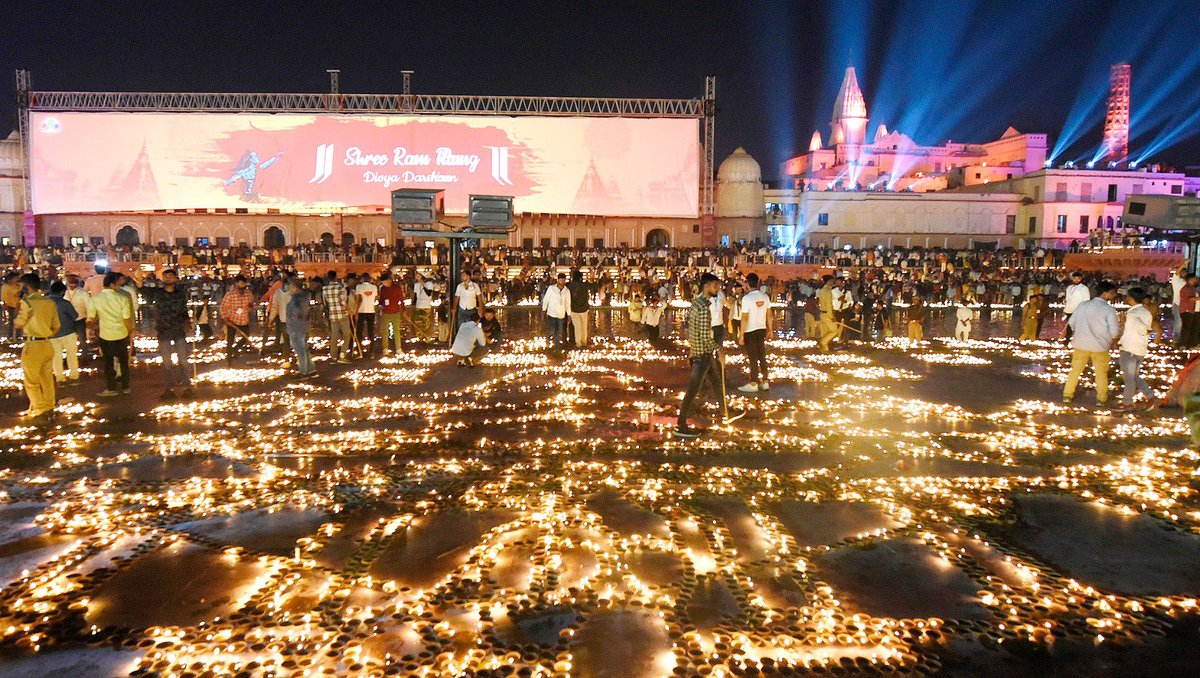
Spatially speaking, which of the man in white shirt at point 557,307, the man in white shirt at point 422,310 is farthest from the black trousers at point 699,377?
the man in white shirt at point 422,310

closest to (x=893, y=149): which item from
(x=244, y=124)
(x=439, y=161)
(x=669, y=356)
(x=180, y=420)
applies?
(x=439, y=161)

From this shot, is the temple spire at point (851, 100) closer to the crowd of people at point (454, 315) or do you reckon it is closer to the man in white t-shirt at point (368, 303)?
the crowd of people at point (454, 315)

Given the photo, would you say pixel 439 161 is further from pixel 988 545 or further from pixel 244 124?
pixel 988 545

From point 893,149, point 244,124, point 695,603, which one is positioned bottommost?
point 695,603

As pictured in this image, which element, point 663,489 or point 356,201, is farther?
point 356,201

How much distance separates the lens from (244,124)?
32031 millimetres

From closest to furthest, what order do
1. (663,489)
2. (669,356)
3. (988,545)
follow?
(988,545), (663,489), (669,356)

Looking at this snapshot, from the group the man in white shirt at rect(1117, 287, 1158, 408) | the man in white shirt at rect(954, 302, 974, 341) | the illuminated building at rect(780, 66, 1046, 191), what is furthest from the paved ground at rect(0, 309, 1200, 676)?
the illuminated building at rect(780, 66, 1046, 191)

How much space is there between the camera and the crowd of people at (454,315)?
8.41m

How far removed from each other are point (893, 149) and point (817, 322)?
206ft

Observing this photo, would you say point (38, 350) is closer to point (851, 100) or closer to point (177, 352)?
point (177, 352)

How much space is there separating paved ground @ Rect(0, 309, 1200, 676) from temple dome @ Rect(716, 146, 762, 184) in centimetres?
3682

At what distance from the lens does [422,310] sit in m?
17.0

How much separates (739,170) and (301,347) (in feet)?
121
